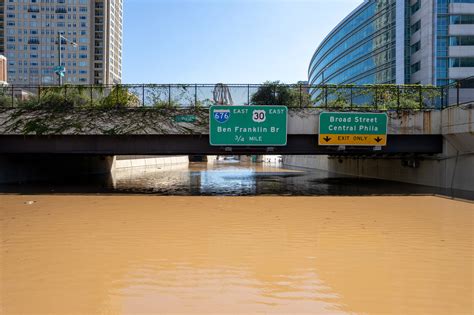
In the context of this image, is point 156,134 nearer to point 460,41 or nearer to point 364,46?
point 460,41

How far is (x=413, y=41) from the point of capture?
7606cm

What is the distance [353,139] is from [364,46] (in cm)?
7844

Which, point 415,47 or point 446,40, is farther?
point 415,47

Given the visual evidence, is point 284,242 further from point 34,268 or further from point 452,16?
point 452,16

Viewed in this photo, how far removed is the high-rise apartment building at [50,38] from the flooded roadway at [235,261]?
15145 cm

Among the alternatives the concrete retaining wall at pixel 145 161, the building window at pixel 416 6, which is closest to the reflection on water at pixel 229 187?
the concrete retaining wall at pixel 145 161

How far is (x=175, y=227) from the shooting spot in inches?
447

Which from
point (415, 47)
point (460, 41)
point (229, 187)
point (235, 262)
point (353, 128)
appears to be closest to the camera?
point (235, 262)

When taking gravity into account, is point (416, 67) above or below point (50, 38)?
below

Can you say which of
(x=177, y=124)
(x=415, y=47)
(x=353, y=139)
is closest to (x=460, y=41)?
(x=415, y=47)

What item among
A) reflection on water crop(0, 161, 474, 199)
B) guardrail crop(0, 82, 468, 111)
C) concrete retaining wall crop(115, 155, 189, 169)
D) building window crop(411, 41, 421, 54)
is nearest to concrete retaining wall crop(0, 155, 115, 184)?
reflection on water crop(0, 161, 474, 199)

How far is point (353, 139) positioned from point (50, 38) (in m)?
160

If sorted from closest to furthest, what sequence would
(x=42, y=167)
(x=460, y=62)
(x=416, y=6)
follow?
1. (x=42, y=167)
2. (x=460, y=62)
3. (x=416, y=6)

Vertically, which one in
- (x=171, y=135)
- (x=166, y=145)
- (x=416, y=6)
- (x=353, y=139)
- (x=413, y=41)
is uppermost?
(x=416, y=6)
